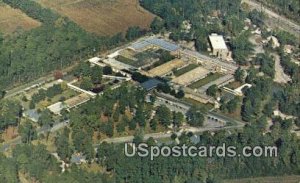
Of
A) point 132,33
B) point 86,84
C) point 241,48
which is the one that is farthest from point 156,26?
point 86,84

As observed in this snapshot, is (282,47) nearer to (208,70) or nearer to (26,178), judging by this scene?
(208,70)

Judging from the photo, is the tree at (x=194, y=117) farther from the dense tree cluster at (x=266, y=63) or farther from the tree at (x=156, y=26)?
the tree at (x=156, y=26)

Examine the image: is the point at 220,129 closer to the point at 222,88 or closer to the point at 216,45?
the point at 222,88

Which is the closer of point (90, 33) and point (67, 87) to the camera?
point (67, 87)

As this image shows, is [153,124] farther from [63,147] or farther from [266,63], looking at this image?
[266,63]

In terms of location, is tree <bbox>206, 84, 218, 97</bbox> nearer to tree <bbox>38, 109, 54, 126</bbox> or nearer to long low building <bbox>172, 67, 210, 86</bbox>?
long low building <bbox>172, 67, 210, 86</bbox>

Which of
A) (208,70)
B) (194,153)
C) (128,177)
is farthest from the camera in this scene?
(208,70)

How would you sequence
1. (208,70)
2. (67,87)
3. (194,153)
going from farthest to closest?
(208,70)
(67,87)
(194,153)

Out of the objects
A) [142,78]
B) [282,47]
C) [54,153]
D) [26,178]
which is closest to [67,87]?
[142,78]
